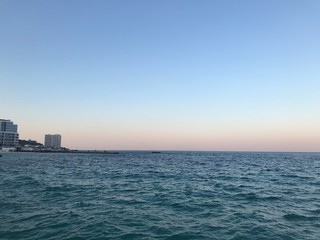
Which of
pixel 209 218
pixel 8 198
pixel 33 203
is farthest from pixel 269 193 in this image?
pixel 8 198

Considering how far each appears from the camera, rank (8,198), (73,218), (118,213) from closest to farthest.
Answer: (73,218) → (118,213) → (8,198)

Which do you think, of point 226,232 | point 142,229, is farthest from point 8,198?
point 226,232

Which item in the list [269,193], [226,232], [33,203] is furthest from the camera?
[269,193]

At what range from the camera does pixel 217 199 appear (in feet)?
78.3

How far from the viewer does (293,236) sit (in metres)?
14.4

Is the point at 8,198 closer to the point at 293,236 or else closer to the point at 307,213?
the point at 293,236

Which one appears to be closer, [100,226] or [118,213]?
[100,226]

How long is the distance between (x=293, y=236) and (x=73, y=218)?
1294 centimetres

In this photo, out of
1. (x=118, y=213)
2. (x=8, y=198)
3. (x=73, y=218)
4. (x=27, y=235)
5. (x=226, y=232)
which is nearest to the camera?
(x=27, y=235)

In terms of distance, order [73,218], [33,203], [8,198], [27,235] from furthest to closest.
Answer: [8,198] < [33,203] < [73,218] < [27,235]

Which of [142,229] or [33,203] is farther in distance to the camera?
[33,203]

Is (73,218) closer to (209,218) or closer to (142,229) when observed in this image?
(142,229)

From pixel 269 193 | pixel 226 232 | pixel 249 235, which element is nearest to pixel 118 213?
pixel 226 232

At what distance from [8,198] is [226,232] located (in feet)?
61.4
